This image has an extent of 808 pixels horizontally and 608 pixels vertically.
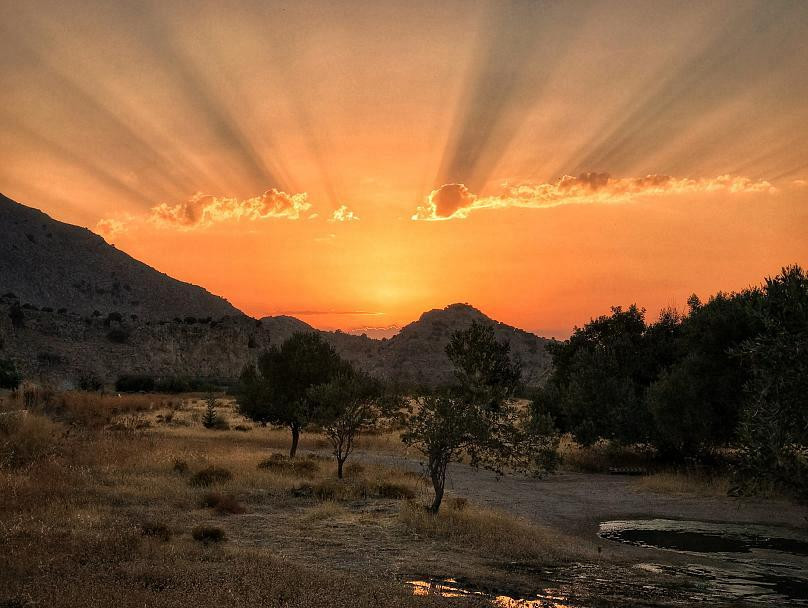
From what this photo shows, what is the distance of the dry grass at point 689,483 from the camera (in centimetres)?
2739

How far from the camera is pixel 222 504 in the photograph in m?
19.1

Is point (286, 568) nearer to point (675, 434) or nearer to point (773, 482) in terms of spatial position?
point (773, 482)

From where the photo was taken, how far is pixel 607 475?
3534 cm

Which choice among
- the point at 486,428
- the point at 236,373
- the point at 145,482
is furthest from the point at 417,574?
the point at 236,373

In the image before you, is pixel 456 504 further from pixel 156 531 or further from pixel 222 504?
pixel 156 531

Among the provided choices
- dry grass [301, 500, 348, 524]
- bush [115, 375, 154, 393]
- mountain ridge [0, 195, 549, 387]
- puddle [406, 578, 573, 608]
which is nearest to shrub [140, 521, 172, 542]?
dry grass [301, 500, 348, 524]

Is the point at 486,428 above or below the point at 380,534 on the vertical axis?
above

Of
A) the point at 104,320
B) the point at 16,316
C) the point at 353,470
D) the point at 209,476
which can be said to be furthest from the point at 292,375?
the point at 104,320

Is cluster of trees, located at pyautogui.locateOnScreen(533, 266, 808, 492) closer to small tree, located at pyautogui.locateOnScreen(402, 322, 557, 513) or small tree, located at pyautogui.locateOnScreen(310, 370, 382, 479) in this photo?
small tree, located at pyautogui.locateOnScreen(402, 322, 557, 513)

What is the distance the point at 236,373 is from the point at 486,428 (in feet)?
349

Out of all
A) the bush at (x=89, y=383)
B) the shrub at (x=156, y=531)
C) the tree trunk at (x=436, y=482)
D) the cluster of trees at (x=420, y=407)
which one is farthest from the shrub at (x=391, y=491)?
the bush at (x=89, y=383)

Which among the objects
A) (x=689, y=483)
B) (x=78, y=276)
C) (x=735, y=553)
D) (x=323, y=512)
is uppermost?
(x=78, y=276)

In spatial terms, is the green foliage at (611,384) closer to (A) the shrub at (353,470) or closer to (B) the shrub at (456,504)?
(A) the shrub at (353,470)

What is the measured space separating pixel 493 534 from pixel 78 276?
13813cm
